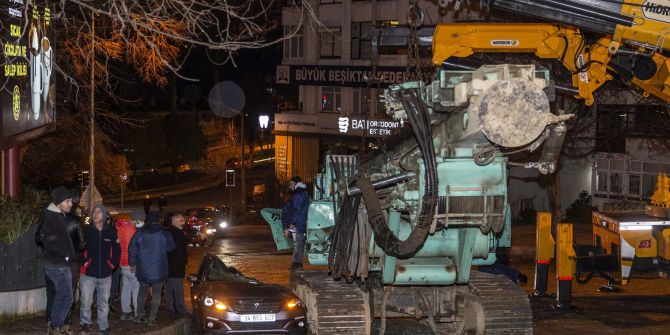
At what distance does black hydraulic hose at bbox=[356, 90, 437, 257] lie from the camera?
9.32 meters

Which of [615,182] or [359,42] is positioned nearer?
[615,182]

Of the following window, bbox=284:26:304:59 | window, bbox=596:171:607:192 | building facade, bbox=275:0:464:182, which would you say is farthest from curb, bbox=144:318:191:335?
window, bbox=284:26:304:59

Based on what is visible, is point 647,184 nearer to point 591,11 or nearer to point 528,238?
point 528,238

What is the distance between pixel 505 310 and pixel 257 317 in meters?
3.14

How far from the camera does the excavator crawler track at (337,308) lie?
472 inches

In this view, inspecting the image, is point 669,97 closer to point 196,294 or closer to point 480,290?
point 480,290

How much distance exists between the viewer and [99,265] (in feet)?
41.8

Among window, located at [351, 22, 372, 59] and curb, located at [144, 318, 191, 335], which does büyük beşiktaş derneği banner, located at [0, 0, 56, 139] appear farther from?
window, located at [351, 22, 372, 59]

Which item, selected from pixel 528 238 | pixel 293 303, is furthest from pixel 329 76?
pixel 293 303

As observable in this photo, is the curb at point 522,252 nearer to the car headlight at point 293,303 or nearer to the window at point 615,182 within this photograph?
the window at point 615,182

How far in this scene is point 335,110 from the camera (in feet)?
166

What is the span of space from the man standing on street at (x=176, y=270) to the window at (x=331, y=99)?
118ft

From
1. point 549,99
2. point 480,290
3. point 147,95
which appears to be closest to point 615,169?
point 480,290

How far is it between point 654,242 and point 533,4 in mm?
6769
